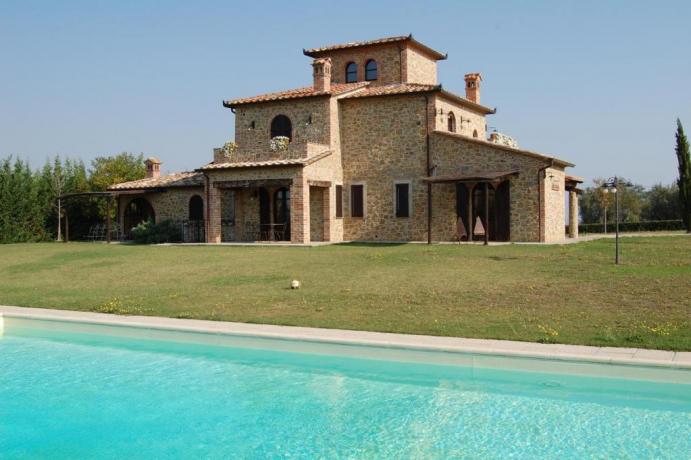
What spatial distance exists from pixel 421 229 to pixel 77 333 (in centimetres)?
1830

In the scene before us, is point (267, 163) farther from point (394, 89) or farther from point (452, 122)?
point (452, 122)

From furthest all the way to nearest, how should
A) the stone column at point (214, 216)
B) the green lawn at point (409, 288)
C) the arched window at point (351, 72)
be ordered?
the arched window at point (351, 72) < the stone column at point (214, 216) < the green lawn at point (409, 288)

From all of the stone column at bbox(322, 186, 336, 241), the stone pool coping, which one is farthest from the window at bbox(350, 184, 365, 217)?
the stone pool coping

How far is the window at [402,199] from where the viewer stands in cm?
2892

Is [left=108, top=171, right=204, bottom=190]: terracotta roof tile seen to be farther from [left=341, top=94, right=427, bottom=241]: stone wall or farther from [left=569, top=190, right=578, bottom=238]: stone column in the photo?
[left=569, top=190, right=578, bottom=238]: stone column

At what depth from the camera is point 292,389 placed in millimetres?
8984

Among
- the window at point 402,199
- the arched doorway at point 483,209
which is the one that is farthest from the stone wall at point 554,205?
the window at point 402,199

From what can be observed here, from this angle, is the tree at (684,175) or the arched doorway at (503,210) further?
the tree at (684,175)

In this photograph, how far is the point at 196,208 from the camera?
33.7 meters

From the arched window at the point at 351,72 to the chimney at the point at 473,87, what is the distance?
6.43 metres

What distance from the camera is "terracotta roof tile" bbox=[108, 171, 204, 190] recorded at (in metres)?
33.6

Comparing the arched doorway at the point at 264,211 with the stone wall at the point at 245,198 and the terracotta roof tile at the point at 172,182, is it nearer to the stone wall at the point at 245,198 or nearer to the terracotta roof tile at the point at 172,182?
the stone wall at the point at 245,198

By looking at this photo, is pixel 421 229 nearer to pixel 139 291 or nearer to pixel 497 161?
pixel 497 161

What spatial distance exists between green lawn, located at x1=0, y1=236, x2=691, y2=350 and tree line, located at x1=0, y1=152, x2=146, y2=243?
39.9ft
